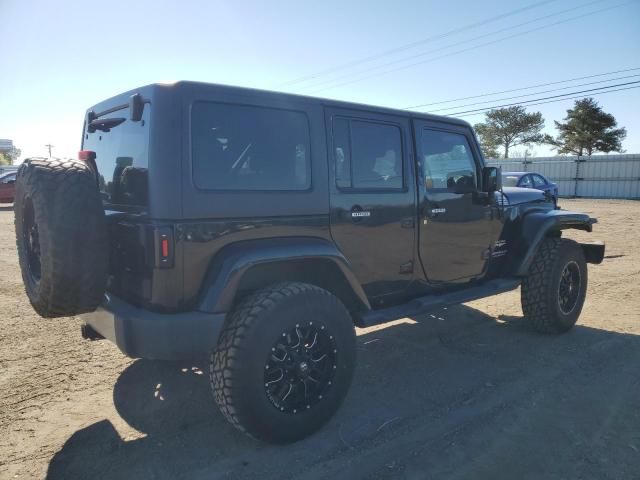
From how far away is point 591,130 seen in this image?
148ft

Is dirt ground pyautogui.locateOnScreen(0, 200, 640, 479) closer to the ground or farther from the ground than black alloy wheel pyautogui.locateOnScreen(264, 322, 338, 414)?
closer to the ground

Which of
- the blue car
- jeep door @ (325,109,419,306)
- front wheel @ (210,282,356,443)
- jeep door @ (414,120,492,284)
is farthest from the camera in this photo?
the blue car

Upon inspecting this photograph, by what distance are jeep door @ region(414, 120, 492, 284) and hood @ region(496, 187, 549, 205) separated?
46 centimetres

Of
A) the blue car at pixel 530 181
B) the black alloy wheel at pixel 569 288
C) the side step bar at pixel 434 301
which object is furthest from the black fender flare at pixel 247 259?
the blue car at pixel 530 181

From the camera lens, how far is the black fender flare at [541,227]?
4512 mm

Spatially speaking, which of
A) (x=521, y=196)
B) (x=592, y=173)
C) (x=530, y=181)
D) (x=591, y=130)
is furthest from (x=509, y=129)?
(x=521, y=196)

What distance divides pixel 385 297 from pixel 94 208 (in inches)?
84.5

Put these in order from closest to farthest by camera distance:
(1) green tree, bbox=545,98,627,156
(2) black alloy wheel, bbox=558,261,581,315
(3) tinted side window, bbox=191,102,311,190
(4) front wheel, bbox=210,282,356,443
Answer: (4) front wheel, bbox=210,282,356,443 < (3) tinted side window, bbox=191,102,311,190 < (2) black alloy wheel, bbox=558,261,581,315 < (1) green tree, bbox=545,98,627,156

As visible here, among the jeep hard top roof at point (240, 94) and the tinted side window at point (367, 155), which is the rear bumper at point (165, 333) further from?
the tinted side window at point (367, 155)

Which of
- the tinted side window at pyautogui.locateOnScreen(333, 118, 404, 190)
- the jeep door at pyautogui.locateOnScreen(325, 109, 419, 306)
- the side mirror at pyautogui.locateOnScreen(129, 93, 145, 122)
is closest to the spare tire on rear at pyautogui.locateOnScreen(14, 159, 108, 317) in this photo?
the side mirror at pyautogui.locateOnScreen(129, 93, 145, 122)

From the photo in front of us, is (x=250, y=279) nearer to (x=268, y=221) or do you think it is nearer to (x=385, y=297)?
Answer: (x=268, y=221)

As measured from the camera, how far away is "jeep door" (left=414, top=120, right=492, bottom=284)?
3793 millimetres

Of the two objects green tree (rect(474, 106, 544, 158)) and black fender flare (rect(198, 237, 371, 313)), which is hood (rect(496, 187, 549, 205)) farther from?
green tree (rect(474, 106, 544, 158))

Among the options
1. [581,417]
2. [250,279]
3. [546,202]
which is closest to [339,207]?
[250,279]
